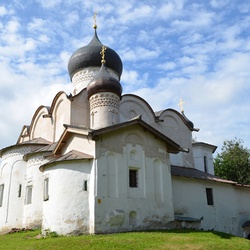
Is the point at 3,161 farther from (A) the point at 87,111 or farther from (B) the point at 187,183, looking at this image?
(B) the point at 187,183

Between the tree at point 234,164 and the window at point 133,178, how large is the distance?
56.0ft

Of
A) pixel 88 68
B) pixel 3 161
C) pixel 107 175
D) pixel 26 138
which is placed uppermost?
pixel 88 68

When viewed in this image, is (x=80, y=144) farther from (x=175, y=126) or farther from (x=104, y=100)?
(x=175, y=126)

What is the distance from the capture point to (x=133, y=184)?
13203 millimetres

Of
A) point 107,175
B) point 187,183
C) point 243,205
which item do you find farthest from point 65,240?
point 243,205

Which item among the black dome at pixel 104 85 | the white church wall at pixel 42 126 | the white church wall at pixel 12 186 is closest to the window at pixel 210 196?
the black dome at pixel 104 85

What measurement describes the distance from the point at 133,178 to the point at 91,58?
872 centimetres

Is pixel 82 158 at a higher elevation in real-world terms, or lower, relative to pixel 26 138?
lower

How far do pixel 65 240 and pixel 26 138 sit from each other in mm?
10849

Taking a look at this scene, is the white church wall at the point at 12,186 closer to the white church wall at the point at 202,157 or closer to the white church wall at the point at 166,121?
the white church wall at the point at 166,121

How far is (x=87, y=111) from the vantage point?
56.4 ft

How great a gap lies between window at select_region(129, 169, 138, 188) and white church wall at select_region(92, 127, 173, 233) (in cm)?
5

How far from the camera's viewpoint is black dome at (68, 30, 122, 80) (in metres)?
19.3

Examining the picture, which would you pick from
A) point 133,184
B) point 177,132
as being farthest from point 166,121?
point 133,184
